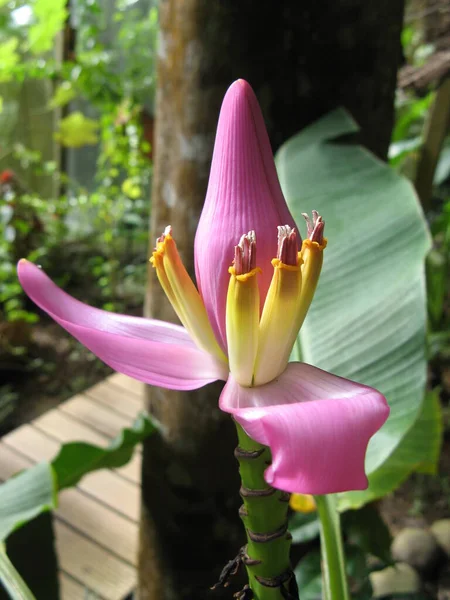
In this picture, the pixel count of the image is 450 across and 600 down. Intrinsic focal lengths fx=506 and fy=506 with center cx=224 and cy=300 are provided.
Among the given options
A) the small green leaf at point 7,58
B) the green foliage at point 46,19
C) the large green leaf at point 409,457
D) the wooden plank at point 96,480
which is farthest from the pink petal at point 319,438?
the small green leaf at point 7,58

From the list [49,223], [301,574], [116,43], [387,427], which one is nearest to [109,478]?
[301,574]

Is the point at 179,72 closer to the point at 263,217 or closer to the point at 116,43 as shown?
the point at 263,217

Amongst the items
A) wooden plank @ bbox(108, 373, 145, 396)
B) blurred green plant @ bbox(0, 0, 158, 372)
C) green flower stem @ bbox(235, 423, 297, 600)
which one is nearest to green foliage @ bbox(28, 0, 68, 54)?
blurred green plant @ bbox(0, 0, 158, 372)

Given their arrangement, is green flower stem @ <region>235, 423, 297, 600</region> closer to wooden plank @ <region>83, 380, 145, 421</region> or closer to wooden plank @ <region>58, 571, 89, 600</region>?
wooden plank @ <region>58, 571, 89, 600</region>

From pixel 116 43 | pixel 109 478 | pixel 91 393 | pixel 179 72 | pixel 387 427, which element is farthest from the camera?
pixel 116 43

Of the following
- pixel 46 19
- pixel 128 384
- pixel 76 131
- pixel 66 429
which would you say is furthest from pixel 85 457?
pixel 76 131

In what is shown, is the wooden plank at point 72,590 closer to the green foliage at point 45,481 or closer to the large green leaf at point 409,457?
the green foliage at point 45,481

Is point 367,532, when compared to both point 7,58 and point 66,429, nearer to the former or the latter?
point 66,429
